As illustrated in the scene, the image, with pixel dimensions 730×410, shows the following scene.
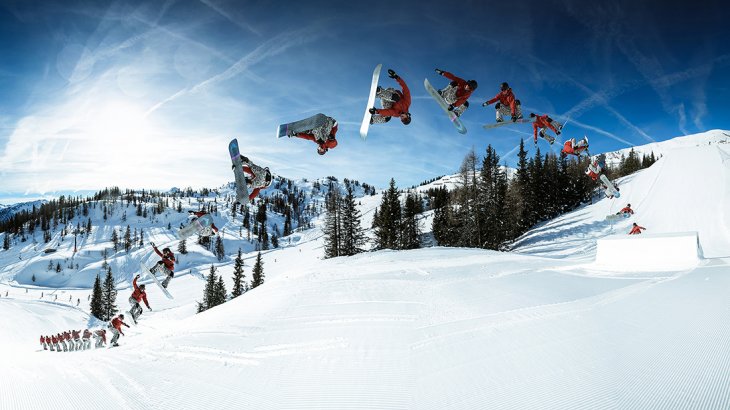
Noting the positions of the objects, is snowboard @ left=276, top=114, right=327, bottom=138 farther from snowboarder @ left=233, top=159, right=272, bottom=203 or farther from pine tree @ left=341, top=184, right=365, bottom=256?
pine tree @ left=341, top=184, right=365, bottom=256

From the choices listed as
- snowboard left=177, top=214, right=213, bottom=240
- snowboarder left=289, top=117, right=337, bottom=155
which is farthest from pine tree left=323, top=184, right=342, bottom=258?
snowboarder left=289, top=117, right=337, bottom=155

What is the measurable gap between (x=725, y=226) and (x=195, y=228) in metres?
36.3

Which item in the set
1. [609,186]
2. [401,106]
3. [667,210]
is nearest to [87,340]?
[401,106]

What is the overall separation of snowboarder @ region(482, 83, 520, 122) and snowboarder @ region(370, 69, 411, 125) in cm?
263

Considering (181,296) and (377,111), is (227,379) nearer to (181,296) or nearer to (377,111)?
(377,111)

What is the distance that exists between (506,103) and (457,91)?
1.98 m

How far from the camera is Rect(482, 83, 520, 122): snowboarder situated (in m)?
7.52

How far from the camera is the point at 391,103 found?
5922 mm

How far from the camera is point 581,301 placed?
802 cm

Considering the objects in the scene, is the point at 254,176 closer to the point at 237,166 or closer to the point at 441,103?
the point at 237,166

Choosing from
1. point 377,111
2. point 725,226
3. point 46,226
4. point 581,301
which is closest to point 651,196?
point 725,226

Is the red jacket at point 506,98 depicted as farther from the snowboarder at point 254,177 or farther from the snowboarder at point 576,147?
the snowboarder at point 576,147

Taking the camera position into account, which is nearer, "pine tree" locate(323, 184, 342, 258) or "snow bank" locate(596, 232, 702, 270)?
"snow bank" locate(596, 232, 702, 270)

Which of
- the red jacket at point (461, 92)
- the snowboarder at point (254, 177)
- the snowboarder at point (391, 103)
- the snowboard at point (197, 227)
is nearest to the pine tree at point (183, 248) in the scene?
the snowboard at point (197, 227)
